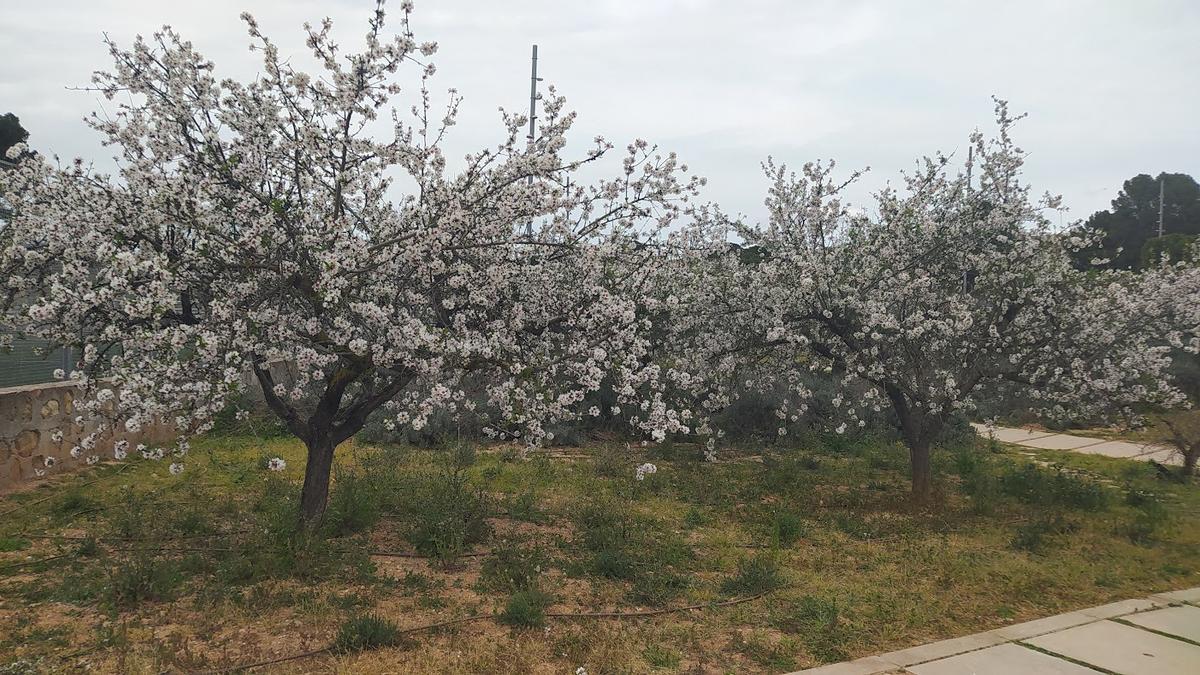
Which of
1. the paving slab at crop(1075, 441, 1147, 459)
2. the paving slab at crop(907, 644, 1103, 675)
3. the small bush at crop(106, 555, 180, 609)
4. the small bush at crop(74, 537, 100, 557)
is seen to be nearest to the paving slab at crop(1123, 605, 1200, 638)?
the paving slab at crop(907, 644, 1103, 675)

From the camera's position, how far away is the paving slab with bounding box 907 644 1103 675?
185 inches

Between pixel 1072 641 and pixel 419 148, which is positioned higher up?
pixel 419 148

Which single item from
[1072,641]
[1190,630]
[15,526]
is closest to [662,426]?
[1072,641]

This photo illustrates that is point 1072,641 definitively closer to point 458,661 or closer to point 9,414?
point 458,661

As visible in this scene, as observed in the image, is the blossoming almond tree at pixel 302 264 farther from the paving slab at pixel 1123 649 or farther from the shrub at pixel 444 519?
the paving slab at pixel 1123 649

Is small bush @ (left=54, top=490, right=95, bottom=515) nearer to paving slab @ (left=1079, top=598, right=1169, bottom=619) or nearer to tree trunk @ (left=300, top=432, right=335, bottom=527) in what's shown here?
tree trunk @ (left=300, top=432, right=335, bottom=527)

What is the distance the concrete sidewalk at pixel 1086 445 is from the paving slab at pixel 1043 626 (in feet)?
24.6

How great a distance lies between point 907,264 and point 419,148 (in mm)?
5897

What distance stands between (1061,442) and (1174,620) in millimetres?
11345

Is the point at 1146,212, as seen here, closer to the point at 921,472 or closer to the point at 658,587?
the point at 921,472

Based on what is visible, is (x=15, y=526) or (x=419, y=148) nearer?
(x=419, y=148)

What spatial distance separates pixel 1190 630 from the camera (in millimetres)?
5621

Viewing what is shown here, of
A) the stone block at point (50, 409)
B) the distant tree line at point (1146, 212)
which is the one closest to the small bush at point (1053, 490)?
the stone block at point (50, 409)

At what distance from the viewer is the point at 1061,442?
1595 centimetres
